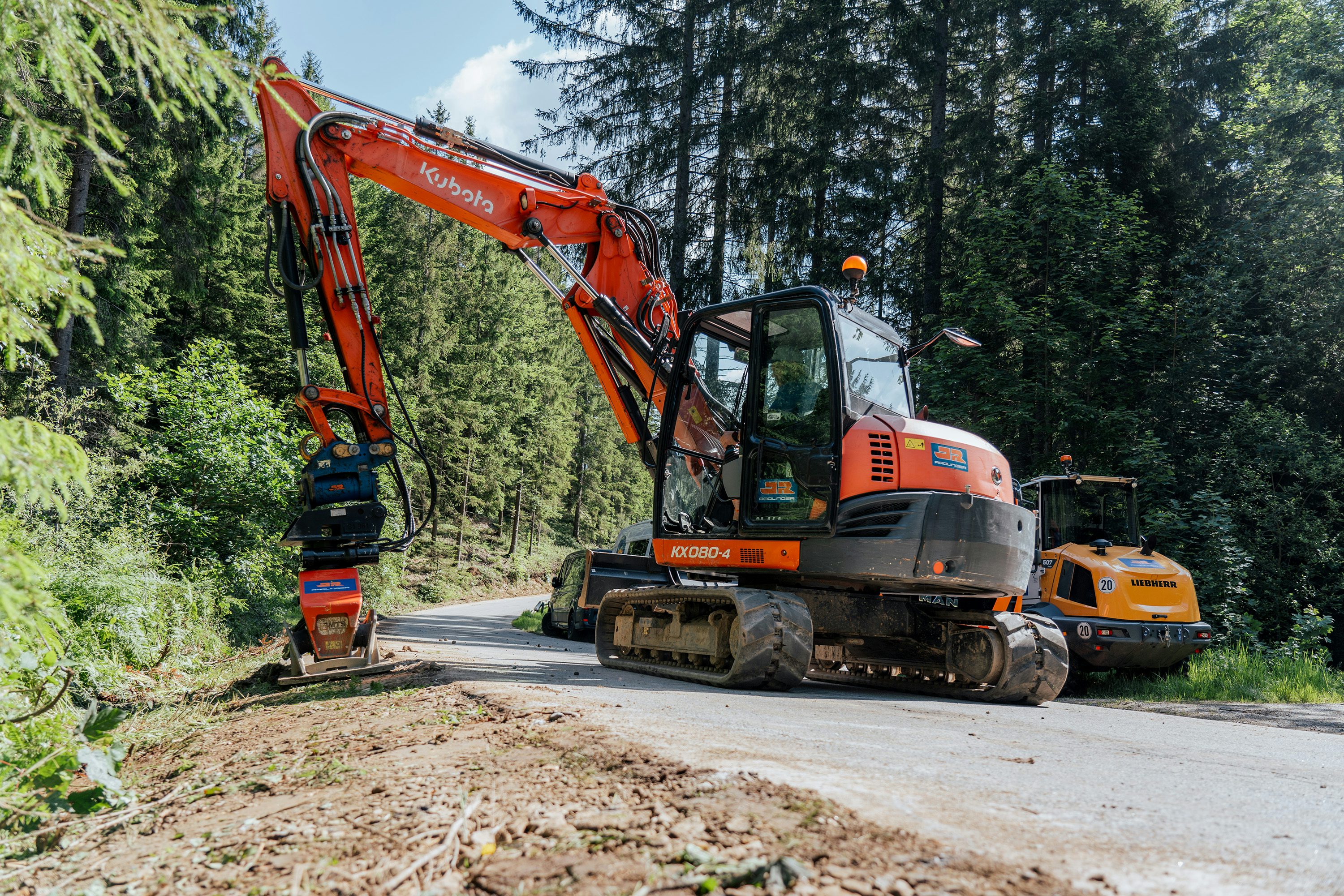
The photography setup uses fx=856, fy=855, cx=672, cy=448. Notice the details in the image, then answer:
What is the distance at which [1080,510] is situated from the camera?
36.9 feet

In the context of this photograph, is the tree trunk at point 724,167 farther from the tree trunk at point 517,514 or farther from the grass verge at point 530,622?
→ the tree trunk at point 517,514

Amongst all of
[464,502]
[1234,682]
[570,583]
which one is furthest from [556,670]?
[464,502]

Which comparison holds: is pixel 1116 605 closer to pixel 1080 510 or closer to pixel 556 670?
pixel 1080 510

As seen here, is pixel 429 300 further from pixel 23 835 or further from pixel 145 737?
pixel 23 835

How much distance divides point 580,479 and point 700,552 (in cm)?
3661

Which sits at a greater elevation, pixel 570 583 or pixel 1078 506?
pixel 1078 506

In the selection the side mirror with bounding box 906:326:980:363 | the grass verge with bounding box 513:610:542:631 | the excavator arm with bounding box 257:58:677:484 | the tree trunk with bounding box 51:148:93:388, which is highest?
the tree trunk with bounding box 51:148:93:388

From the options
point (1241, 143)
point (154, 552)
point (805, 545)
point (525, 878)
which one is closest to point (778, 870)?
point (525, 878)

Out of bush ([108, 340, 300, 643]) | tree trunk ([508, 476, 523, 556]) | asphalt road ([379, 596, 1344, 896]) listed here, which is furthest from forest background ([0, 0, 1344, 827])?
tree trunk ([508, 476, 523, 556])

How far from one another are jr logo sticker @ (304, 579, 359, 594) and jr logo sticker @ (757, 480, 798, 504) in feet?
10.9

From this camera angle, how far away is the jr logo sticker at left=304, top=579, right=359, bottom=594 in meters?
6.88

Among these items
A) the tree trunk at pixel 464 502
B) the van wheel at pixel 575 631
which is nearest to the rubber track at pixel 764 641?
the van wheel at pixel 575 631

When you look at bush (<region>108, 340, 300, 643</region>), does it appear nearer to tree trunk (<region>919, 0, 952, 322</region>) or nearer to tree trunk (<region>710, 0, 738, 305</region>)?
tree trunk (<region>710, 0, 738, 305</region>)

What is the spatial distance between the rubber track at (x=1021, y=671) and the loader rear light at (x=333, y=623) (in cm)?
480
